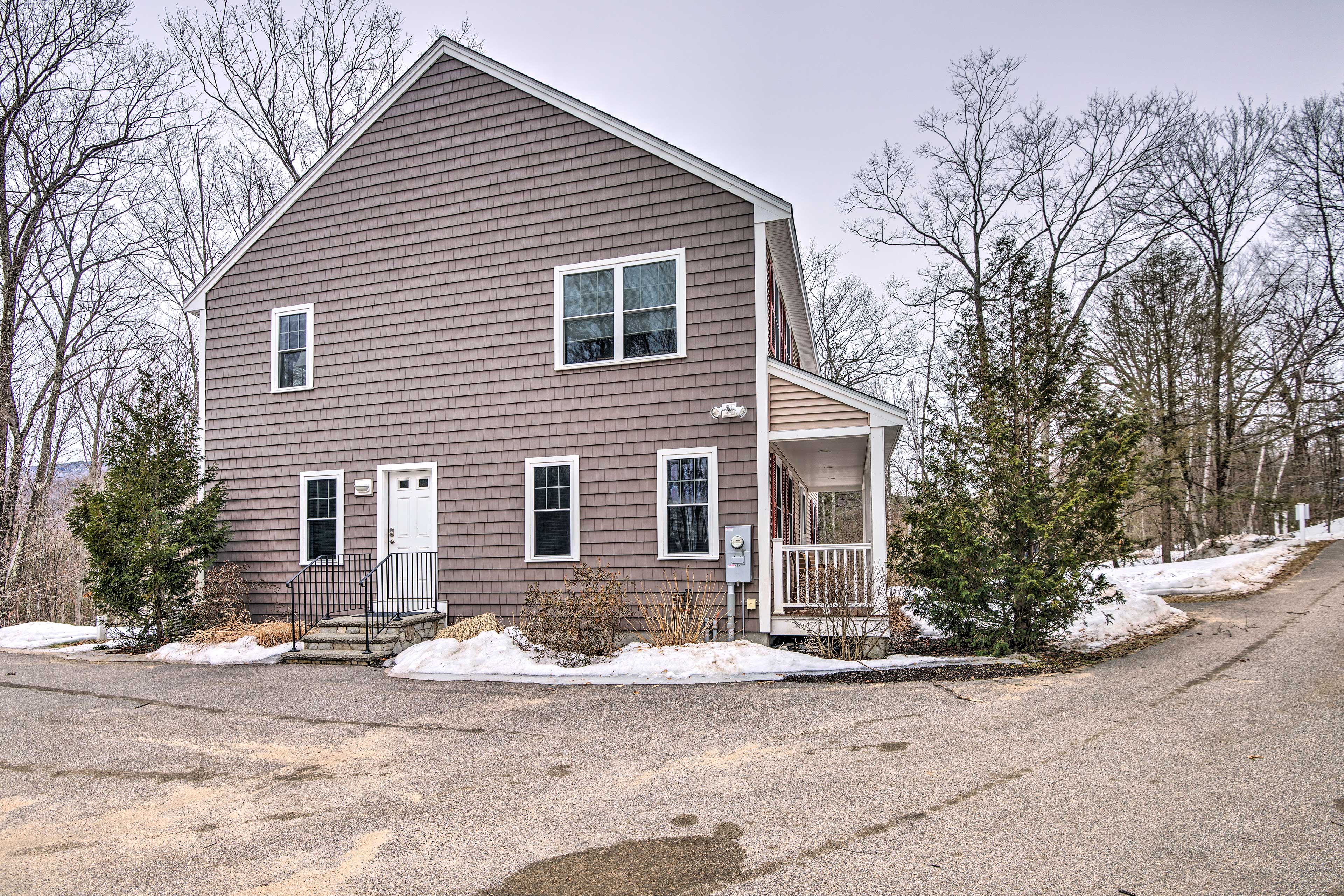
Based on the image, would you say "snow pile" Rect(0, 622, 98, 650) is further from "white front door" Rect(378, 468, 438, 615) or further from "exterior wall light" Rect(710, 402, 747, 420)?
"exterior wall light" Rect(710, 402, 747, 420)

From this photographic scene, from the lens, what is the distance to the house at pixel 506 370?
943 centimetres

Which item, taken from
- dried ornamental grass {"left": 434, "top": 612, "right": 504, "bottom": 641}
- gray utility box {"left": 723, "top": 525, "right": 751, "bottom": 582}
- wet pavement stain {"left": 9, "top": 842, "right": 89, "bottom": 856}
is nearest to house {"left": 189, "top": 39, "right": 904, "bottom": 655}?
gray utility box {"left": 723, "top": 525, "right": 751, "bottom": 582}

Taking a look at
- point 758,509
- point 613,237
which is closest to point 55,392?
point 613,237

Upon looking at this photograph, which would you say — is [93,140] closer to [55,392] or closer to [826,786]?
[55,392]

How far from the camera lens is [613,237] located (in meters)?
10.1

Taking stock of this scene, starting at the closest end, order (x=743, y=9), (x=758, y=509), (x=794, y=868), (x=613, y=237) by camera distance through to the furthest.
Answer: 1. (x=794, y=868)
2. (x=758, y=509)
3. (x=613, y=237)
4. (x=743, y=9)

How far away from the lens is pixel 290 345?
1154 cm

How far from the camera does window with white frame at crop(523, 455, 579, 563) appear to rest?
9.86 metres

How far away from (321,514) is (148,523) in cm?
219

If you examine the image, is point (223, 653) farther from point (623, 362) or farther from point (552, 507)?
point (623, 362)

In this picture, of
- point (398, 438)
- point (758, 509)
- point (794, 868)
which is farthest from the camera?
point (398, 438)

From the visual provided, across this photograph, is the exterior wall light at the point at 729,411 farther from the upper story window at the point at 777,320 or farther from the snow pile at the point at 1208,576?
the snow pile at the point at 1208,576

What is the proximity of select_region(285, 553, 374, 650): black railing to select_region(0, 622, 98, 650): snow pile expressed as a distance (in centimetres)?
356

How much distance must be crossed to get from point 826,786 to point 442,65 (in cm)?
1103
